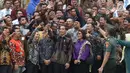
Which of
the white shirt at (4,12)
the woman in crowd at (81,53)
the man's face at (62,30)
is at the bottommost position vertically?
the woman in crowd at (81,53)

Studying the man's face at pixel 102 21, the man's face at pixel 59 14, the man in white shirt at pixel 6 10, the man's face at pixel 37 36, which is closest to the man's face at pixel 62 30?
the man's face at pixel 37 36

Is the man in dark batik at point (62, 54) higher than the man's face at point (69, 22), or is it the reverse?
the man's face at point (69, 22)

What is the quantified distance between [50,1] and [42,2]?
0.40 meters

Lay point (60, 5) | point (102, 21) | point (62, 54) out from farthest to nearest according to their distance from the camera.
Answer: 1. point (60, 5)
2. point (102, 21)
3. point (62, 54)

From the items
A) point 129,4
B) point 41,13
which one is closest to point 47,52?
point 41,13

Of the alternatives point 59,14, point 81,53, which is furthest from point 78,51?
point 59,14

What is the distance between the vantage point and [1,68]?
1298 centimetres

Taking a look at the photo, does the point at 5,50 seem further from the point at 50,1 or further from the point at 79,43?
the point at 50,1

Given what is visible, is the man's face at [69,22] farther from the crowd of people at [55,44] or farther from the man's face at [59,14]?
the man's face at [59,14]

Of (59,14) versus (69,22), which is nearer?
(69,22)

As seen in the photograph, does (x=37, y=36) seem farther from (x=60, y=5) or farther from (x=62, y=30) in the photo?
(x=60, y=5)

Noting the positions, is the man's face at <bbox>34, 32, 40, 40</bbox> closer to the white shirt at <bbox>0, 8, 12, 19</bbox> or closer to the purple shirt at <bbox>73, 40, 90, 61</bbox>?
the purple shirt at <bbox>73, 40, 90, 61</bbox>

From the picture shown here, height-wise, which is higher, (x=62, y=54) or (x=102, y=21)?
(x=102, y=21)

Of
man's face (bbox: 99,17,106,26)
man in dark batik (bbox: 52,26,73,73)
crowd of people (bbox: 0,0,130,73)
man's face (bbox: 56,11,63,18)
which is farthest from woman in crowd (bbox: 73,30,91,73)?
man's face (bbox: 56,11,63,18)
